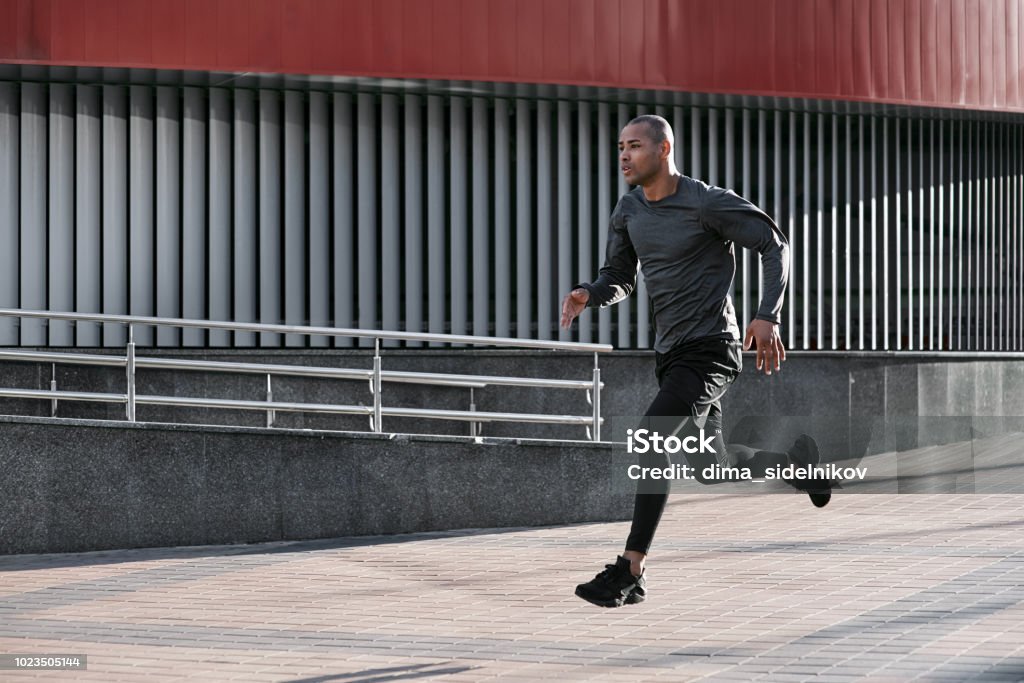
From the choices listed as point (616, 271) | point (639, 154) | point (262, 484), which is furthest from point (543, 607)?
point (262, 484)

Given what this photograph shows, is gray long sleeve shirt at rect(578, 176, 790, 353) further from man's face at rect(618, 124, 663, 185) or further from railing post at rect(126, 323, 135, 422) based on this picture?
railing post at rect(126, 323, 135, 422)

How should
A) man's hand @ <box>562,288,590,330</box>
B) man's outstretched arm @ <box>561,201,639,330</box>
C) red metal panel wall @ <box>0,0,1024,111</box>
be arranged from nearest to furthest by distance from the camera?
man's hand @ <box>562,288,590,330</box>
man's outstretched arm @ <box>561,201,639,330</box>
red metal panel wall @ <box>0,0,1024,111</box>

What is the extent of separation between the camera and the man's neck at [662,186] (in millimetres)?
6793

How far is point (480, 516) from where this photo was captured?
1162 centimetres

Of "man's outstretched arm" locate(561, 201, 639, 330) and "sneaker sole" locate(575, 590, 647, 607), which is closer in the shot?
"sneaker sole" locate(575, 590, 647, 607)

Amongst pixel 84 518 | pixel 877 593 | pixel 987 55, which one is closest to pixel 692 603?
pixel 877 593

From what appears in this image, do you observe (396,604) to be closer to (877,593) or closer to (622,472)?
(877,593)

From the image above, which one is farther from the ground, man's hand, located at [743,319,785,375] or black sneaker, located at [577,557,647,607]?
man's hand, located at [743,319,785,375]

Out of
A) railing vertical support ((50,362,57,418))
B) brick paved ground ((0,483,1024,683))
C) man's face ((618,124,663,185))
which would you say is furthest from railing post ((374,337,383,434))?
man's face ((618,124,663,185))

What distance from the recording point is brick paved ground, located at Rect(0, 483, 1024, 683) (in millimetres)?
6461

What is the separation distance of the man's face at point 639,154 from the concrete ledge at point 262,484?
4973 millimetres

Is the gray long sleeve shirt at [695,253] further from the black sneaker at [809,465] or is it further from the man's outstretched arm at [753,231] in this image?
the black sneaker at [809,465]

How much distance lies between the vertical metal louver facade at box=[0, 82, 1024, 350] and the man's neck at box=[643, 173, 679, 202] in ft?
25.4

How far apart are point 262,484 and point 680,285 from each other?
509 cm
